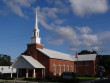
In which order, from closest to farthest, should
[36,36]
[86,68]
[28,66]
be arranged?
[28,66] → [36,36] → [86,68]

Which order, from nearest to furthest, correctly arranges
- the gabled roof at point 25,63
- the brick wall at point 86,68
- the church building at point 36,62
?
the gabled roof at point 25,63 < the church building at point 36,62 < the brick wall at point 86,68

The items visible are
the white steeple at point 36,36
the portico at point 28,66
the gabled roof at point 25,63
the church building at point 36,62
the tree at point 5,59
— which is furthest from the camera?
the tree at point 5,59

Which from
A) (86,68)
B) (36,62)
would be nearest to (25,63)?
(36,62)

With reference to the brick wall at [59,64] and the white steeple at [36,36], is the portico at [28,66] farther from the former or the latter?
the white steeple at [36,36]

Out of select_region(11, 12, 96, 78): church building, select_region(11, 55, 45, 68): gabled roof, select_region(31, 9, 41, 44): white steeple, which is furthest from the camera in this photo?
select_region(31, 9, 41, 44): white steeple

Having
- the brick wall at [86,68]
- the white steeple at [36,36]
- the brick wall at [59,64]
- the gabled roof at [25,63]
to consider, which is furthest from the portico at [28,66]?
the brick wall at [86,68]

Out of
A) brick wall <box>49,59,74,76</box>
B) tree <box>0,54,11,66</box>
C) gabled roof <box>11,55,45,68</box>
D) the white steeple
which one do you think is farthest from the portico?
tree <box>0,54,11,66</box>

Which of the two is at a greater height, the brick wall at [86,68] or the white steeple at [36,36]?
the white steeple at [36,36]

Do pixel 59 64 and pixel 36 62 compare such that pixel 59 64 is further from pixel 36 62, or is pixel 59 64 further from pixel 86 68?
pixel 86 68

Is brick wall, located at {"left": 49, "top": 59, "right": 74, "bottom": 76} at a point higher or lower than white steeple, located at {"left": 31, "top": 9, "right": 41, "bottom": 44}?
lower

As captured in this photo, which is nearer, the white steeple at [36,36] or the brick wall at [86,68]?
the white steeple at [36,36]

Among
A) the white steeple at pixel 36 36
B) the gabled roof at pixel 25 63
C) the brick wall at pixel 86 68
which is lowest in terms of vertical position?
the brick wall at pixel 86 68

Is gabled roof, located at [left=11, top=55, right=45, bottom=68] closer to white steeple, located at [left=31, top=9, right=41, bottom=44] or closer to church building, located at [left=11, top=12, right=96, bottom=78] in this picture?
church building, located at [left=11, top=12, right=96, bottom=78]

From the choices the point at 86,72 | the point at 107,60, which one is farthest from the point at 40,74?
the point at 107,60
